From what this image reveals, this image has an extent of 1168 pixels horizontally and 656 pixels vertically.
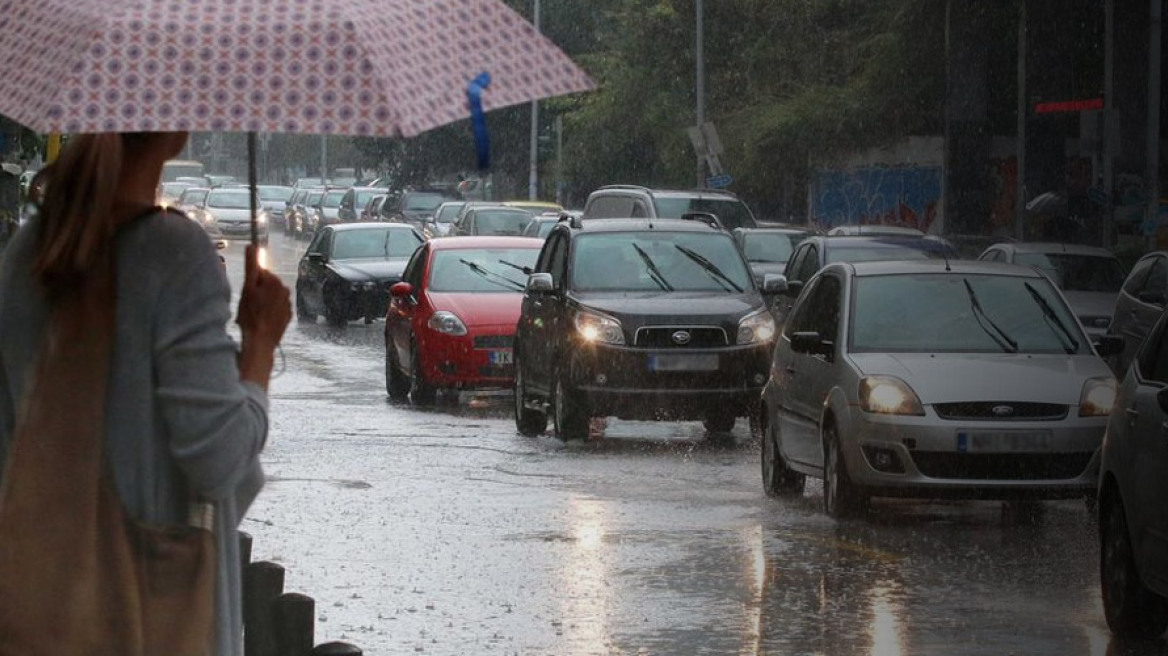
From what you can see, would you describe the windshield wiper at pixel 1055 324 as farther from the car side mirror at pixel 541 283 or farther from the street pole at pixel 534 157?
the street pole at pixel 534 157

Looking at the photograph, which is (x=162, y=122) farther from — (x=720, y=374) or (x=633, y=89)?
(x=633, y=89)

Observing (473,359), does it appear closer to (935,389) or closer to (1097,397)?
(935,389)

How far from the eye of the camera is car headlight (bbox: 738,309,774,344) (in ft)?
56.7

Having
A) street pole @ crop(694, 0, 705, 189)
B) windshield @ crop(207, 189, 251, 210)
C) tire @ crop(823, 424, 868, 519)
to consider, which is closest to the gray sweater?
tire @ crop(823, 424, 868, 519)

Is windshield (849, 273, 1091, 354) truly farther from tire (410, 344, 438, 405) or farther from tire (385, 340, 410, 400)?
tire (385, 340, 410, 400)

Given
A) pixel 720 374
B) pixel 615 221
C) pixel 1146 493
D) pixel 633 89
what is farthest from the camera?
pixel 633 89

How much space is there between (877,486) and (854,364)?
2.57 feet

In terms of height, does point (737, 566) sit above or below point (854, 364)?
below

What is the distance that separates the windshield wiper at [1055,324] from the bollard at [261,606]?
8175 mm

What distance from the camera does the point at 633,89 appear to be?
57281 millimetres

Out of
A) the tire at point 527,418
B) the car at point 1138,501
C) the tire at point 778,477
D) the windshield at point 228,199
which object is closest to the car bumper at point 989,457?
the tire at point 778,477

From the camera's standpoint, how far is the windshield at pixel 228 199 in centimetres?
6569

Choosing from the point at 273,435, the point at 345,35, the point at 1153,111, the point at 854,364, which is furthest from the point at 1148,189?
the point at 345,35

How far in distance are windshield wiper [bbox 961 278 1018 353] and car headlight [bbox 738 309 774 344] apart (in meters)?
4.00
